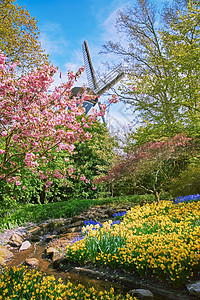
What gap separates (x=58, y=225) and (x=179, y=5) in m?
13.5

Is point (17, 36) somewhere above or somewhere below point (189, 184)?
above

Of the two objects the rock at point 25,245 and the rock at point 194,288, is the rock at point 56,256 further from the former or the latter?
the rock at point 194,288

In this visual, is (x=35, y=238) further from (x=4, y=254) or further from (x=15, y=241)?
(x=4, y=254)

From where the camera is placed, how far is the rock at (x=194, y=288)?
137 inches

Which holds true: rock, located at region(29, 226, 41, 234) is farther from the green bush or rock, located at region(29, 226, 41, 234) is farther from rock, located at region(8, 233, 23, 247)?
the green bush

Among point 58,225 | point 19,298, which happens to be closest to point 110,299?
point 19,298

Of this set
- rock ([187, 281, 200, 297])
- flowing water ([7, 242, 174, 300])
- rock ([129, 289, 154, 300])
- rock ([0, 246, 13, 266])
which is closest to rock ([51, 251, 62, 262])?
flowing water ([7, 242, 174, 300])

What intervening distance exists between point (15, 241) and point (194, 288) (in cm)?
522

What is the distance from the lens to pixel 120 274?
4387 mm

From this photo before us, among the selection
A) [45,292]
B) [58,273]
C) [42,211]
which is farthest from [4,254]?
[42,211]

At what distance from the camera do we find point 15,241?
7164 millimetres

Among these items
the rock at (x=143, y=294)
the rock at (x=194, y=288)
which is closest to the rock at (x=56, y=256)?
the rock at (x=143, y=294)

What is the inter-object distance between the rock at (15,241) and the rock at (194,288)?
16.5ft

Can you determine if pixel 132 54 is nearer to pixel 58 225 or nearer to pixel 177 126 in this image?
pixel 177 126
